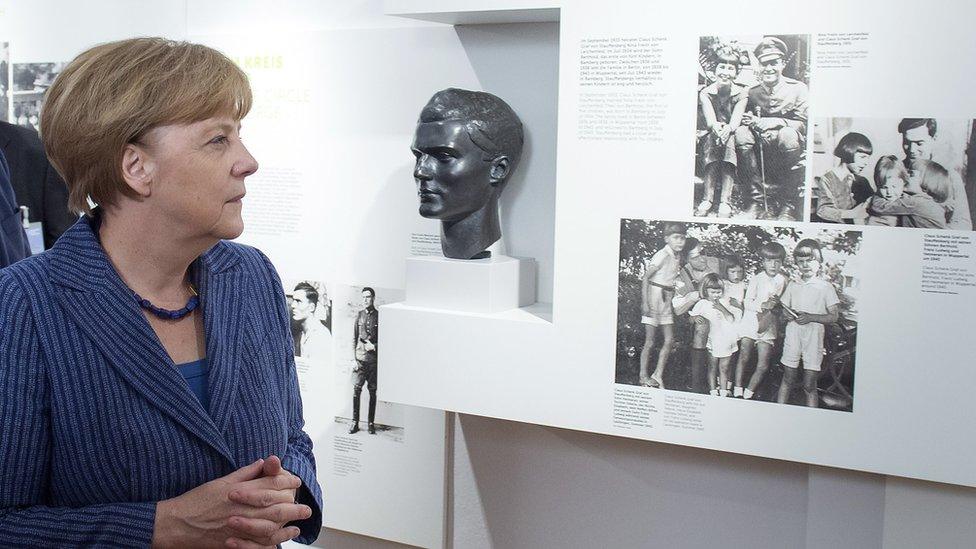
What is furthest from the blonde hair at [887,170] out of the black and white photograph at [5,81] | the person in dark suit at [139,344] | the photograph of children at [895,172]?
the black and white photograph at [5,81]

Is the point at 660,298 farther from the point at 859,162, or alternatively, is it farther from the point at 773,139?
the point at 859,162

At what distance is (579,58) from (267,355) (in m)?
1.50

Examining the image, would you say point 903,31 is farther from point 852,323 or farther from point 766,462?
point 766,462

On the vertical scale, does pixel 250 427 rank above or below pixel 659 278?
below

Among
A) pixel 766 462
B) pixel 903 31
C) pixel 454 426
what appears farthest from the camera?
pixel 454 426

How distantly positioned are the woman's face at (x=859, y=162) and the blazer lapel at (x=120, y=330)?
1824mm

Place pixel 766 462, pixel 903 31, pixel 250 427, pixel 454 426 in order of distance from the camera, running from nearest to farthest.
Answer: pixel 250 427
pixel 903 31
pixel 766 462
pixel 454 426

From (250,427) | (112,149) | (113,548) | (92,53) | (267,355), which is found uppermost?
(92,53)

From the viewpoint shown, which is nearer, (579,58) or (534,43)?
(579,58)

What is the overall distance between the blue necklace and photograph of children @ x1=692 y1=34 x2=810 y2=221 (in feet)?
5.06

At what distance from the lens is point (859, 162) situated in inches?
103

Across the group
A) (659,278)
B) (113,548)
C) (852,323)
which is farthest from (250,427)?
(852,323)

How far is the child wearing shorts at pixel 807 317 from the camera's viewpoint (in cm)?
268

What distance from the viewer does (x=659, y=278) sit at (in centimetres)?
287
